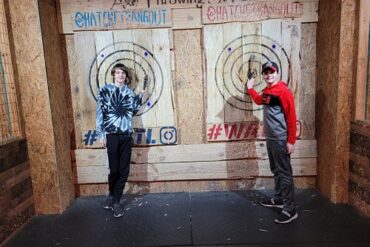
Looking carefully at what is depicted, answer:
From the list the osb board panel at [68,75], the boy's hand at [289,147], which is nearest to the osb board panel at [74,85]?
the osb board panel at [68,75]

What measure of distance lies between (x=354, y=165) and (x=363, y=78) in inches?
43.8

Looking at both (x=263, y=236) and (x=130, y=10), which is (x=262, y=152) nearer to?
(x=263, y=236)

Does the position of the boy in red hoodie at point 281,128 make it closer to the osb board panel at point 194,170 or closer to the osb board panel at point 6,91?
the osb board panel at point 194,170

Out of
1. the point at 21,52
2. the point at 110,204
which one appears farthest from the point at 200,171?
the point at 21,52

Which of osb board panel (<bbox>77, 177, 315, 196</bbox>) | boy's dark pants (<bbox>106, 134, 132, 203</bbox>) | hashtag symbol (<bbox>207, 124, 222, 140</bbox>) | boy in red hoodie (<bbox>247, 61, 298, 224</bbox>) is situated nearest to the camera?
boy in red hoodie (<bbox>247, 61, 298, 224</bbox>)

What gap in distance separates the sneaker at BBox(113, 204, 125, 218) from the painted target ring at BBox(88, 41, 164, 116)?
148 centimetres

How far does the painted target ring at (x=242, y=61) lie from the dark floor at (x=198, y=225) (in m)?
1.54

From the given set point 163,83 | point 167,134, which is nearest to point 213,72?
point 163,83

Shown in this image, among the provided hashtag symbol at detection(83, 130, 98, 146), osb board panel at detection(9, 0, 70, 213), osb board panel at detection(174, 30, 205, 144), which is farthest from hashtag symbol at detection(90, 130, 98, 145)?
osb board panel at detection(174, 30, 205, 144)

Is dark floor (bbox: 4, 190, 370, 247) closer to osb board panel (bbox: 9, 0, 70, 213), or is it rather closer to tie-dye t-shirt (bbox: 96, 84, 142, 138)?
osb board panel (bbox: 9, 0, 70, 213)

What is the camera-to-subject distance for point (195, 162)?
4414mm

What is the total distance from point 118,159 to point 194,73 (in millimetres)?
1652

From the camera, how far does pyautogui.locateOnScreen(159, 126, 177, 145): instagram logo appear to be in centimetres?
438

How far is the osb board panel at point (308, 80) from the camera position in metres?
4.21
